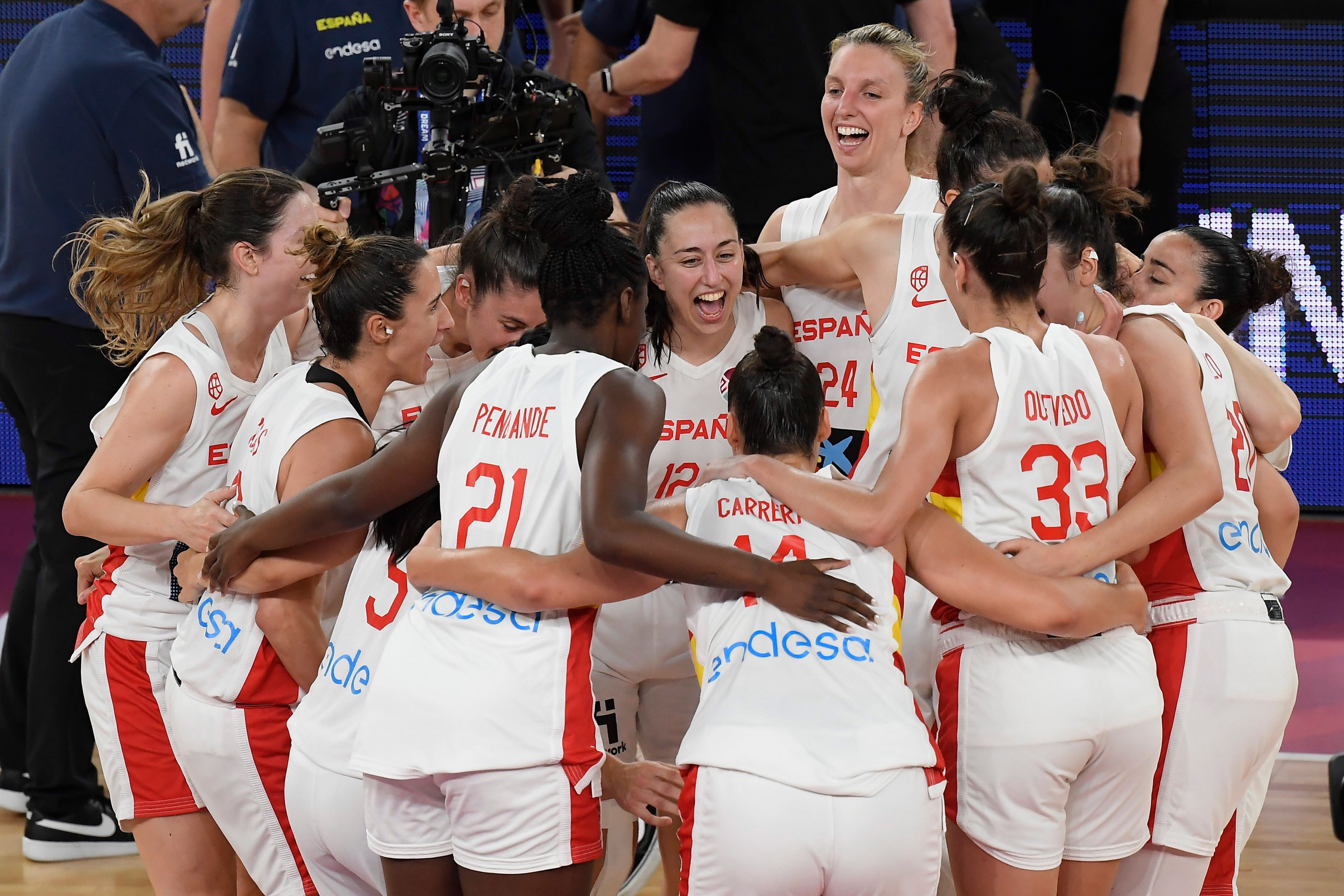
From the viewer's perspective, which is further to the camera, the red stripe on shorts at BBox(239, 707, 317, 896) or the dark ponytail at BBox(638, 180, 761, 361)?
the dark ponytail at BBox(638, 180, 761, 361)

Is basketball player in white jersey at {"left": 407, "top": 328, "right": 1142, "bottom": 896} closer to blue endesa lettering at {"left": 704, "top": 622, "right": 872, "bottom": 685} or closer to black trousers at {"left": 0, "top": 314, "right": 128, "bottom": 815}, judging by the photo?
blue endesa lettering at {"left": 704, "top": 622, "right": 872, "bottom": 685}

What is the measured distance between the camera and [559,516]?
2.59m

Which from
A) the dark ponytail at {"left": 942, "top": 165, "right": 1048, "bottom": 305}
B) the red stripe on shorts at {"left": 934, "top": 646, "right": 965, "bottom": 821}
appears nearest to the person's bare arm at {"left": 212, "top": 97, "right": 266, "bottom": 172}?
the dark ponytail at {"left": 942, "top": 165, "right": 1048, "bottom": 305}

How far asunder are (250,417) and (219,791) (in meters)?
0.81

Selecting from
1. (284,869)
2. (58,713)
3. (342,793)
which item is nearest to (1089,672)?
(342,793)

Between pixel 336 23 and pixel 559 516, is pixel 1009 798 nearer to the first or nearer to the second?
pixel 559 516

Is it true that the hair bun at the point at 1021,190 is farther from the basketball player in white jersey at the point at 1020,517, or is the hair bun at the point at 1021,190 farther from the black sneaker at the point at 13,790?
the black sneaker at the point at 13,790

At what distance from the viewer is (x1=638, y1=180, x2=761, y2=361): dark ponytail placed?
3582 mm

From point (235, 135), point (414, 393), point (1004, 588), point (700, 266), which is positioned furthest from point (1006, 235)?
point (235, 135)

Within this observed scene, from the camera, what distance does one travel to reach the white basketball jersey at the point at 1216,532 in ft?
10.0

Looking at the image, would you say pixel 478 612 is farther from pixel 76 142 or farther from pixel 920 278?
pixel 76 142

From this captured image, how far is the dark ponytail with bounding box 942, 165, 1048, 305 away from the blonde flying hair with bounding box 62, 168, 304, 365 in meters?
1.65

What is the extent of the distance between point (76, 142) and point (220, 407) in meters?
1.73

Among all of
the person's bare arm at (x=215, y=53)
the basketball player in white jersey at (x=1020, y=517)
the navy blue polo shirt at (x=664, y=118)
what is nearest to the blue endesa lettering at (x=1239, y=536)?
the basketball player in white jersey at (x=1020, y=517)
